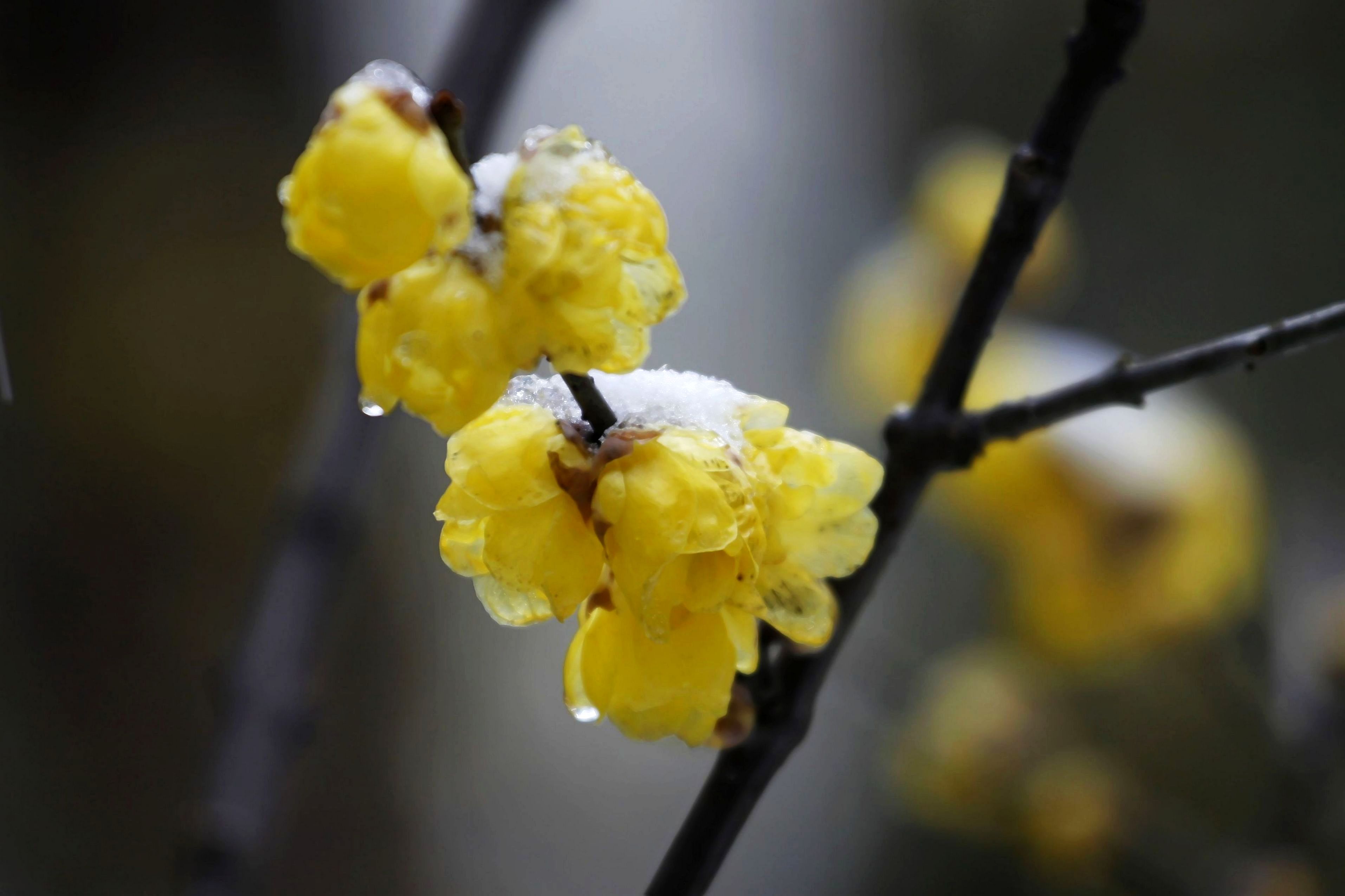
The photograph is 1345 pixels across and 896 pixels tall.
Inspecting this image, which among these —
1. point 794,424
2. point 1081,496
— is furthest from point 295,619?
point 794,424

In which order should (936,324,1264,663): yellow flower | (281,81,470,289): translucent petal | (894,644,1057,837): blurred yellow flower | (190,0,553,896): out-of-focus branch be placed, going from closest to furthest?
(281,81,470,289): translucent petal < (190,0,553,896): out-of-focus branch < (936,324,1264,663): yellow flower < (894,644,1057,837): blurred yellow flower

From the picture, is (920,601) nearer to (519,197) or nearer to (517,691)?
(517,691)

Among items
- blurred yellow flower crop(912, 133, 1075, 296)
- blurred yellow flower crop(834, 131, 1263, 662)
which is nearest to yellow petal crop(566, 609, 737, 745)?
blurred yellow flower crop(834, 131, 1263, 662)

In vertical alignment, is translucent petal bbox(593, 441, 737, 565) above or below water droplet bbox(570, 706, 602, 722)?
above

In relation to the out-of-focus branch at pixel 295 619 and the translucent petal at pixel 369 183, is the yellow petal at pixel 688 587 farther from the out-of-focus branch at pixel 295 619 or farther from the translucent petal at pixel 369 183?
the out-of-focus branch at pixel 295 619

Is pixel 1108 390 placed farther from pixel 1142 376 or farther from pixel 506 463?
pixel 506 463

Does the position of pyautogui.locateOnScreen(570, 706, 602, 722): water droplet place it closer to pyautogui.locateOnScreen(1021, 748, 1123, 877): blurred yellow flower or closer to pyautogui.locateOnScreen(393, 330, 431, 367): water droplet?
pyautogui.locateOnScreen(393, 330, 431, 367): water droplet

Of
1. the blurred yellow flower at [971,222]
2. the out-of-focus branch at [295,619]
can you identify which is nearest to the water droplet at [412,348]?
the out-of-focus branch at [295,619]

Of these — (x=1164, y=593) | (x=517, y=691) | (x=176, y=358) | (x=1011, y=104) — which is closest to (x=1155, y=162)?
(x=1011, y=104)
